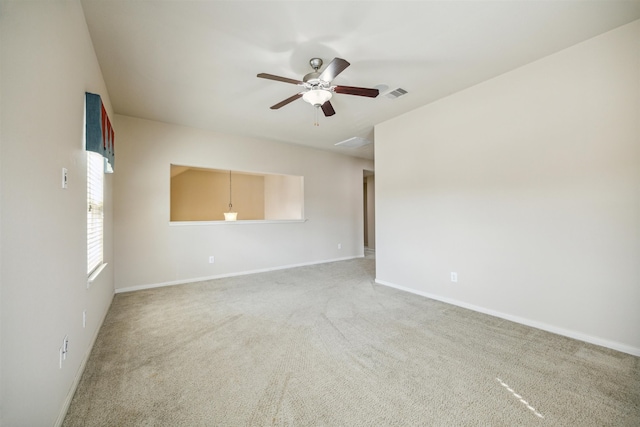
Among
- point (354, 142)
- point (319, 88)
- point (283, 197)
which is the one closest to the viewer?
point (319, 88)

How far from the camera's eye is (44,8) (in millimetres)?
1308

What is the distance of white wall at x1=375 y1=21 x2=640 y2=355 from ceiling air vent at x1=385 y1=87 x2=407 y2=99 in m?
0.57

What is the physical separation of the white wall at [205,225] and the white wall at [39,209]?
2.30 metres

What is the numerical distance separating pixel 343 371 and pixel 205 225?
3623 millimetres

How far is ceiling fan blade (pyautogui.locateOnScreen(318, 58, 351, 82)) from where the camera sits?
195 centimetres

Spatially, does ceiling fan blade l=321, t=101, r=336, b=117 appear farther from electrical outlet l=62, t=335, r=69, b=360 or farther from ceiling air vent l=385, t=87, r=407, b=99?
electrical outlet l=62, t=335, r=69, b=360

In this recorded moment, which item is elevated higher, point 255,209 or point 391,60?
point 391,60

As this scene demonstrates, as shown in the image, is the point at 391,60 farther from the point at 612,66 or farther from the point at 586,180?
the point at 586,180

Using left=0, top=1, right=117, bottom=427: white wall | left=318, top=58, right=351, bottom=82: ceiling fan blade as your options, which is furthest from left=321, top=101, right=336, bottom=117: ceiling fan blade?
left=0, top=1, right=117, bottom=427: white wall

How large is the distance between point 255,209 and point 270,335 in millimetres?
5673

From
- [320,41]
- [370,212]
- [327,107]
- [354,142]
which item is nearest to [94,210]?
[327,107]

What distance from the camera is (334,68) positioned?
6.72 feet

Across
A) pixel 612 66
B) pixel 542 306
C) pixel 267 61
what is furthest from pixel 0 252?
pixel 612 66

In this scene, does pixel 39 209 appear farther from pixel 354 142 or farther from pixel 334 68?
pixel 354 142
